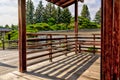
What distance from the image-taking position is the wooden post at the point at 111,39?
2.26 m

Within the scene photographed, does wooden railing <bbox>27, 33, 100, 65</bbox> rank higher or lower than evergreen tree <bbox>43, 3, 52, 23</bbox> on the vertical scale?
lower

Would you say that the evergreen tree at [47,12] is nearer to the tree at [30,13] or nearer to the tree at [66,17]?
the tree at [30,13]

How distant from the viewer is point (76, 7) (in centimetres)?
718

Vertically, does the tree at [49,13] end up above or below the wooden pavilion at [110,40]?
above

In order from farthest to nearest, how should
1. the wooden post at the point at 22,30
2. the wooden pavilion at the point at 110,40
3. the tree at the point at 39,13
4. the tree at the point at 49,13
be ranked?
the tree at the point at 39,13, the tree at the point at 49,13, the wooden post at the point at 22,30, the wooden pavilion at the point at 110,40

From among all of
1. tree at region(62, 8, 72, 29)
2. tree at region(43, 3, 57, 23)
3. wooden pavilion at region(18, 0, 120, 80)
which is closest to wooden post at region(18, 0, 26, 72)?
wooden pavilion at region(18, 0, 120, 80)

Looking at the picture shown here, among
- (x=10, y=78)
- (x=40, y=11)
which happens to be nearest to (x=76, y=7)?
(x=10, y=78)

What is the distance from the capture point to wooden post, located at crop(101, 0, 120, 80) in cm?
226

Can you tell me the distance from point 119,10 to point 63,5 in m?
4.90

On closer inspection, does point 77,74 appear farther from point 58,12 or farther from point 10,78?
point 58,12

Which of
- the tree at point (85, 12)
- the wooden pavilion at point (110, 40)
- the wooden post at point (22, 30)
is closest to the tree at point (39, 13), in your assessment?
the tree at point (85, 12)

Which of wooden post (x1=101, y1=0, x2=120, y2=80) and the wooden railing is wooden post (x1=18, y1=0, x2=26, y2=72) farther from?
wooden post (x1=101, y1=0, x2=120, y2=80)

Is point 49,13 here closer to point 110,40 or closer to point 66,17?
point 66,17

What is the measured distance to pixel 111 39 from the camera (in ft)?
7.59
